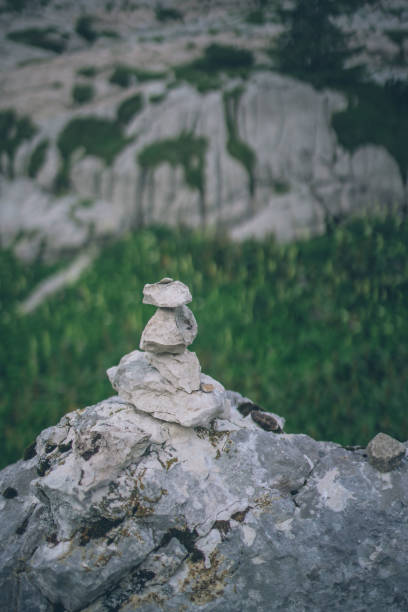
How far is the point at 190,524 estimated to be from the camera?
2.31 m

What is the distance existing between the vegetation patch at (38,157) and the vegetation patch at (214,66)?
246 cm

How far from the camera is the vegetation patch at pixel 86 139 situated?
7227mm

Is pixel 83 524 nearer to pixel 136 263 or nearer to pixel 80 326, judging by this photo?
pixel 80 326

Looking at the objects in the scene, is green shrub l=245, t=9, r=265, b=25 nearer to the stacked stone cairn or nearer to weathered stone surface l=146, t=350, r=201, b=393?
the stacked stone cairn

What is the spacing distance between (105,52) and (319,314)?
5.87 m

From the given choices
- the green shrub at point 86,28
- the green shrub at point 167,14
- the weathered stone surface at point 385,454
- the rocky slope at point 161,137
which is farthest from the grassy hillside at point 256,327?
the green shrub at point 86,28

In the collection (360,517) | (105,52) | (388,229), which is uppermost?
(105,52)

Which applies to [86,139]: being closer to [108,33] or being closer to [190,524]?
[108,33]

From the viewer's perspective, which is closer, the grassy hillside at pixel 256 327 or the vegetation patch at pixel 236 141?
the grassy hillside at pixel 256 327

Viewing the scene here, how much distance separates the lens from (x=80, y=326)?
207 inches

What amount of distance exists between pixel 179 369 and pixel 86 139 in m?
5.91

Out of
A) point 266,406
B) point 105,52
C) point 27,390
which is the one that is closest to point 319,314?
point 266,406

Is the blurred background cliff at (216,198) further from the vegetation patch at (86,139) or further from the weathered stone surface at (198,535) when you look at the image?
the weathered stone surface at (198,535)

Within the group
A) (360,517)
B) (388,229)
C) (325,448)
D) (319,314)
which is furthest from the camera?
(388,229)
